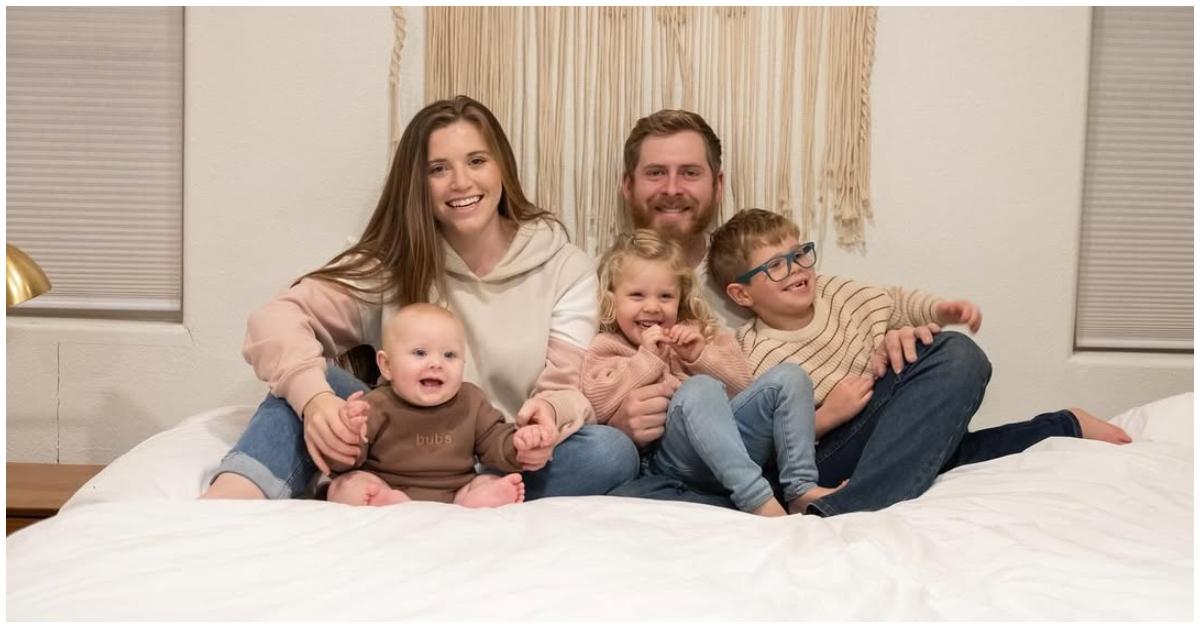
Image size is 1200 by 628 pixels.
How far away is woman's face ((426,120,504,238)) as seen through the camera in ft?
6.81

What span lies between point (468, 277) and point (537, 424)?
16.3 inches

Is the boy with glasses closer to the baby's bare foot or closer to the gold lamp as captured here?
the baby's bare foot

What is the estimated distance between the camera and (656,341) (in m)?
2.03

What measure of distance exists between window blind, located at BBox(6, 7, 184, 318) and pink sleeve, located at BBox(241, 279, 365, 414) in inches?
27.1

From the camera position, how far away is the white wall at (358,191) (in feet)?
8.02

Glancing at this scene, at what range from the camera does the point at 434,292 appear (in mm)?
2088

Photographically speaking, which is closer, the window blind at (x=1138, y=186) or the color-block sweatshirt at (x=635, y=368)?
the color-block sweatshirt at (x=635, y=368)

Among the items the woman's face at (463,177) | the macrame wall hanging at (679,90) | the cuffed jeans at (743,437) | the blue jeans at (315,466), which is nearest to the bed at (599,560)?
the blue jeans at (315,466)

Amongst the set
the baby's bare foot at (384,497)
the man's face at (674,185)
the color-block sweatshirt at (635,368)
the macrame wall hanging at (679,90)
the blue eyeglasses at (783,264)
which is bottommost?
the baby's bare foot at (384,497)

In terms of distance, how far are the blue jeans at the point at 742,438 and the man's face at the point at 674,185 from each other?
49 centimetres

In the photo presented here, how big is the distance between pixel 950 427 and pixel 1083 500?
11.0 inches

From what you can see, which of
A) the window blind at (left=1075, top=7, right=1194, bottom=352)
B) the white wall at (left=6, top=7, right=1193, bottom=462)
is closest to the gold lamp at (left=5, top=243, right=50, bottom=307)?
the white wall at (left=6, top=7, right=1193, bottom=462)

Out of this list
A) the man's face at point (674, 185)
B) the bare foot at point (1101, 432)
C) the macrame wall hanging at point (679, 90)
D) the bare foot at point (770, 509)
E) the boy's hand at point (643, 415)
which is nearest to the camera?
the bare foot at point (770, 509)

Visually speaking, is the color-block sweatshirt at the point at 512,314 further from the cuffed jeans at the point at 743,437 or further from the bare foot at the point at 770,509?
the bare foot at the point at 770,509
